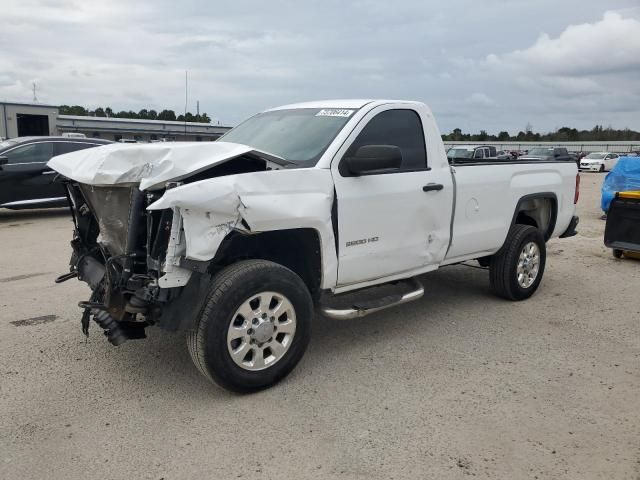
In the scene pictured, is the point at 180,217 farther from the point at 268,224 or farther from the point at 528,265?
the point at 528,265

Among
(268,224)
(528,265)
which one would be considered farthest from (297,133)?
(528,265)

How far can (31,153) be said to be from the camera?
11414 mm

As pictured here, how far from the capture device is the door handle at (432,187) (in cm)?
479

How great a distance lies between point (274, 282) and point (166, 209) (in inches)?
33.8

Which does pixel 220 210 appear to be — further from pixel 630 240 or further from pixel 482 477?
pixel 630 240

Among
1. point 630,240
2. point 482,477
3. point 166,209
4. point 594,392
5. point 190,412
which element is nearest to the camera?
point 482,477

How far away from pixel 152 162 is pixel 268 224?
0.83m

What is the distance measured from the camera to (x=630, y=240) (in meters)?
8.34

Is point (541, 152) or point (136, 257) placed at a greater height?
point (541, 152)

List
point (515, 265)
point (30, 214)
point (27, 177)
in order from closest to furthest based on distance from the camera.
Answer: point (515, 265), point (27, 177), point (30, 214)

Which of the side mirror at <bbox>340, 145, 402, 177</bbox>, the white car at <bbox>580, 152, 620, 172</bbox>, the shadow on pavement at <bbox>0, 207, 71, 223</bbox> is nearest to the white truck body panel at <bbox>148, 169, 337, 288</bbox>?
the side mirror at <bbox>340, 145, 402, 177</bbox>

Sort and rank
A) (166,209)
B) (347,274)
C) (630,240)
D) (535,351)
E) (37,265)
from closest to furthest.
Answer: (166,209) < (347,274) < (535,351) < (37,265) < (630,240)

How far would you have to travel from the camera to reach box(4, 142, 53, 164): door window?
1114 centimetres

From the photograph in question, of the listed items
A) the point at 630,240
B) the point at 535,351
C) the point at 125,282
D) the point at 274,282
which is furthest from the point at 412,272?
the point at 630,240
